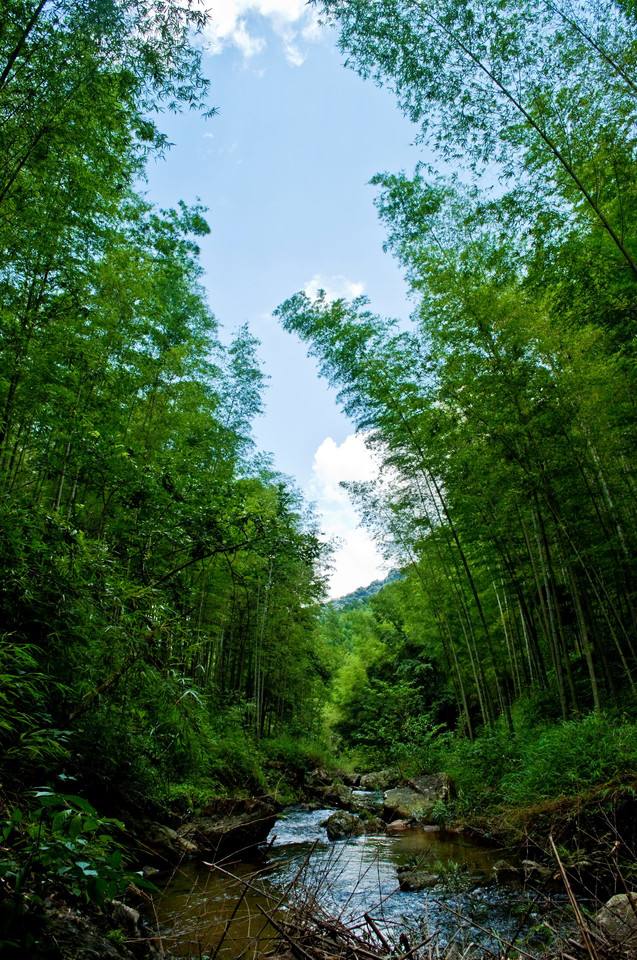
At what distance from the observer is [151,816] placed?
4141mm

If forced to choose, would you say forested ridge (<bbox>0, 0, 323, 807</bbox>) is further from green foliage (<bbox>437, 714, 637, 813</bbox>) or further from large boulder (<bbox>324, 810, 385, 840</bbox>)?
green foliage (<bbox>437, 714, 637, 813</bbox>)

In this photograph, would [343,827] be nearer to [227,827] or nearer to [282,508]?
[227,827]

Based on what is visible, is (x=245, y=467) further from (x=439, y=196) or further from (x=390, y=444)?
(x=439, y=196)

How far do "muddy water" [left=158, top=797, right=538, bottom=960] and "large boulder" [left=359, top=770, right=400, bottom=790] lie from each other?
531 centimetres

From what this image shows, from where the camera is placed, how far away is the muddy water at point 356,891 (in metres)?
2.45

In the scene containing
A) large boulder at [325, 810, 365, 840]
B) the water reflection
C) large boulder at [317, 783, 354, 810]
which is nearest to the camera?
the water reflection

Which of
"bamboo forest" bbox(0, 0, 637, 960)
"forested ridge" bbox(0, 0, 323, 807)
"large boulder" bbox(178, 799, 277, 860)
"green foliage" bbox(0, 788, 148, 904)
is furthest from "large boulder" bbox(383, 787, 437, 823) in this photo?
"green foliage" bbox(0, 788, 148, 904)

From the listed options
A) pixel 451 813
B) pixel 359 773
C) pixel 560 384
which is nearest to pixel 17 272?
pixel 560 384

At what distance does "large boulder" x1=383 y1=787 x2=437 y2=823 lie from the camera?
7547 mm

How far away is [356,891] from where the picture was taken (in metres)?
4.57

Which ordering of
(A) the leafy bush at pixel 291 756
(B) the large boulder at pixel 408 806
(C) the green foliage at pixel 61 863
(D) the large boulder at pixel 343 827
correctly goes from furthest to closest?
(A) the leafy bush at pixel 291 756 → (B) the large boulder at pixel 408 806 → (D) the large boulder at pixel 343 827 → (C) the green foliage at pixel 61 863

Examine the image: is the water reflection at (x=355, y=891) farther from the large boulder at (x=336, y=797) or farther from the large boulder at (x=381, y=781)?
the large boulder at (x=381, y=781)

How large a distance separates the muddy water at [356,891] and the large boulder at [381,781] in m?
5.31

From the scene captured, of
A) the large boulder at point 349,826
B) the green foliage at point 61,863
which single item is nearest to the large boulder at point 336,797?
the large boulder at point 349,826
